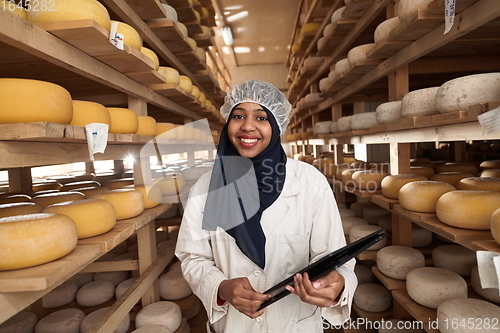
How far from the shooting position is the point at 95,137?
3.95 ft

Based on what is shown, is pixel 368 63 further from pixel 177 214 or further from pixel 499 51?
pixel 177 214

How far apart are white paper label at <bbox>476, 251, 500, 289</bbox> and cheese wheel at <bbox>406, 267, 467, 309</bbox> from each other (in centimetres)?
64

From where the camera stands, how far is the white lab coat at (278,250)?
1241mm

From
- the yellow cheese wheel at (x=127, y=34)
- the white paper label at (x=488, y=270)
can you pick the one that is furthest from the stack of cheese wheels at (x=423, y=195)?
the yellow cheese wheel at (x=127, y=34)

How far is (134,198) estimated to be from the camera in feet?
5.70

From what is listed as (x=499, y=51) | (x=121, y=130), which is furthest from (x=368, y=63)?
(x=121, y=130)

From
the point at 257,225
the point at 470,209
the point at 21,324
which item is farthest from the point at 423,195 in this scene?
the point at 21,324

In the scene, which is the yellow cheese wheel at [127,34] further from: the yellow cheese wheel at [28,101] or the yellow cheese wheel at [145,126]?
the yellow cheese wheel at [28,101]

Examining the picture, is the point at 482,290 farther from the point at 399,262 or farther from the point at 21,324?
the point at 21,324

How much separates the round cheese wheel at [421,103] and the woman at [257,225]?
0.70 m

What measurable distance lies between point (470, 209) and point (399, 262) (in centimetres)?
74

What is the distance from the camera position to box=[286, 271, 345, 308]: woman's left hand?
97cm

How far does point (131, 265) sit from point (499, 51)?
9.75 feet

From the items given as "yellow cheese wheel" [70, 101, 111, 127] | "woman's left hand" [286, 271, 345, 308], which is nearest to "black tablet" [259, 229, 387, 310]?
"woman's left hand" [286, 271, 345, 308]
